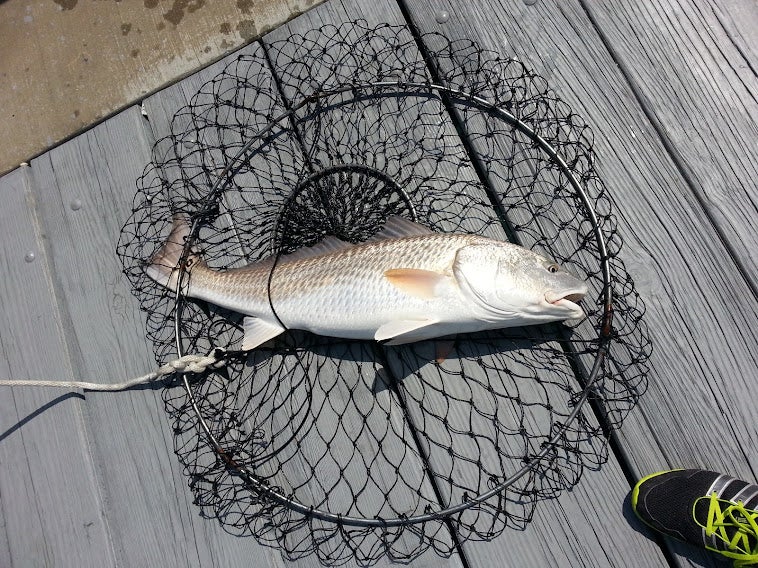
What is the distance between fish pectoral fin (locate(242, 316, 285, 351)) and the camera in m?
2.64

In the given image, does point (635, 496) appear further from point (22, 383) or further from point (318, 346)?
point (22, 383)

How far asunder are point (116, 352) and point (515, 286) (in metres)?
2.35

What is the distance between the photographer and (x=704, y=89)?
278 cm

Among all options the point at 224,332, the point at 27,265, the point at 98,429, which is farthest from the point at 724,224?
the point at 27,265

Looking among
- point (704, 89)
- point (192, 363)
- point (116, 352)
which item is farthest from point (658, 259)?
point (116, 352)

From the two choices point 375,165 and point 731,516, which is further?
point 375,165

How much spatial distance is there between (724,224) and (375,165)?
1893 millimetres

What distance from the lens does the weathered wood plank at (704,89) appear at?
267cm

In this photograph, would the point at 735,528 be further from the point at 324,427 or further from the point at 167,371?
the point at 167,371

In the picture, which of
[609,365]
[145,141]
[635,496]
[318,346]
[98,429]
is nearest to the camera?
[635,496]

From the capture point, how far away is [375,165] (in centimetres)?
294

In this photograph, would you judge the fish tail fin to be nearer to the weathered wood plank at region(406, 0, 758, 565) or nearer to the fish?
the fish

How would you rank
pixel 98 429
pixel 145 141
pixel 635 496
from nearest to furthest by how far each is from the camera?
pixel 635 496 < pixel 98 429 < pixel 145 141

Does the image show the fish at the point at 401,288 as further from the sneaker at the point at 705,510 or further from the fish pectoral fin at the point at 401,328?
the sneaker at the point at 705,510
